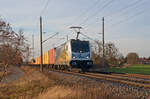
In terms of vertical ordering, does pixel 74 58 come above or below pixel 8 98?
above

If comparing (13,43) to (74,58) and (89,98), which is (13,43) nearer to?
(89,98)

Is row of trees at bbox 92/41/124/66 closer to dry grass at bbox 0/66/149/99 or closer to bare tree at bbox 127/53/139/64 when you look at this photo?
bare tree at bbox 127/53/139/64

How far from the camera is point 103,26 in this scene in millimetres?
29344

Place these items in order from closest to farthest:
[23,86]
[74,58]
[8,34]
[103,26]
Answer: [8,34] → [23,86] → [74,58] → [103,26]

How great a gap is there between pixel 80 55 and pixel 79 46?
1.11 metres

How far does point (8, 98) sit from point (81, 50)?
1282 cm

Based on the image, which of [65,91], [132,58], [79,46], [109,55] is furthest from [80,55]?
[132,58]

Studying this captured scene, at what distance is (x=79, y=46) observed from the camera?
24.3 metres


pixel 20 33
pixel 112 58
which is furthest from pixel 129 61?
pixel 20 33

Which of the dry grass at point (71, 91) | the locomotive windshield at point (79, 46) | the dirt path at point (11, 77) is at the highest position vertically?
the locomotive windshield at point (79, 46)

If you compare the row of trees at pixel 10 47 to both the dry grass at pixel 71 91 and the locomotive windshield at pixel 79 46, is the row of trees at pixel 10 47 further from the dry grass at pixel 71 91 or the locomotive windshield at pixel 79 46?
the locomotive windshield at pixel 79 46

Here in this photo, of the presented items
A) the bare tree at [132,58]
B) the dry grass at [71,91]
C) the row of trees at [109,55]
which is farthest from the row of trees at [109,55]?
the dry grass at [71,91]

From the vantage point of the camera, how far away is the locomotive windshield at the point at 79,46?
78.6 ft

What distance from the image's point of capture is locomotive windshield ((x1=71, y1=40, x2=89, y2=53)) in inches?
943
